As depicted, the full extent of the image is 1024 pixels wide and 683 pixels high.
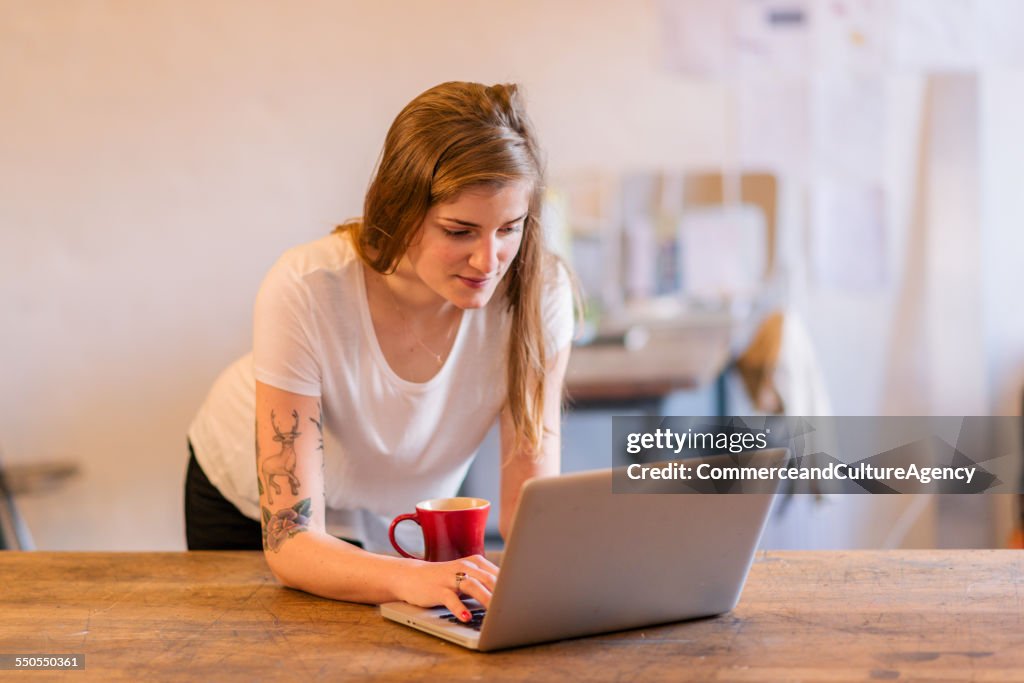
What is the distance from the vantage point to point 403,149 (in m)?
1.33

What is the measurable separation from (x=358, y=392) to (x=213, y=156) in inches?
80.6

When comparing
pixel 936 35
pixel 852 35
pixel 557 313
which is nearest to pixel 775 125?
pixel 852 35

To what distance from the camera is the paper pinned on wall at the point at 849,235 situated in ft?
10.7

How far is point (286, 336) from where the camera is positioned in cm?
131

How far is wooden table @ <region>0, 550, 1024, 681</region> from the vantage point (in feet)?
3.16

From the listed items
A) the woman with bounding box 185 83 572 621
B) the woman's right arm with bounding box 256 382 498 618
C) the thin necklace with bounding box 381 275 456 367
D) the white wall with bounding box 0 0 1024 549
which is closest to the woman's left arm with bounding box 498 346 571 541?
the woman with bounding box 185 83 572 621

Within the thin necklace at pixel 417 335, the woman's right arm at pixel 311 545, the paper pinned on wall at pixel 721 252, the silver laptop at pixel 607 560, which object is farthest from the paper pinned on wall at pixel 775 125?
the silver laptop at pixel 607 560

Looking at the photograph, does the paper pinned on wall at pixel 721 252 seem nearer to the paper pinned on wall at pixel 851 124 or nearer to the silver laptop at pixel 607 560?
the paper pinned on wall at pixel 851 124

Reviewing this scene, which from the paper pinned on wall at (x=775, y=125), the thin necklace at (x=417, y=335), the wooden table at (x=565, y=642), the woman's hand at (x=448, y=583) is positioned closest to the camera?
the wooden table at (x=565, y=642)

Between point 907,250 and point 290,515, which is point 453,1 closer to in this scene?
point 907,250

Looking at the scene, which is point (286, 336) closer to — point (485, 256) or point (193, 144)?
point (485, 256)

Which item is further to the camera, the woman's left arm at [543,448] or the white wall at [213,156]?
the white wall at [213,156]

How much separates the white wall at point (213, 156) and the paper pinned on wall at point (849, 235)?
0.06 m

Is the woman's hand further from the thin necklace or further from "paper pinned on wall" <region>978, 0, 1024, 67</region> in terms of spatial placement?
"paper pinned on wall" <region>978, 0, 1024, 67</region>
